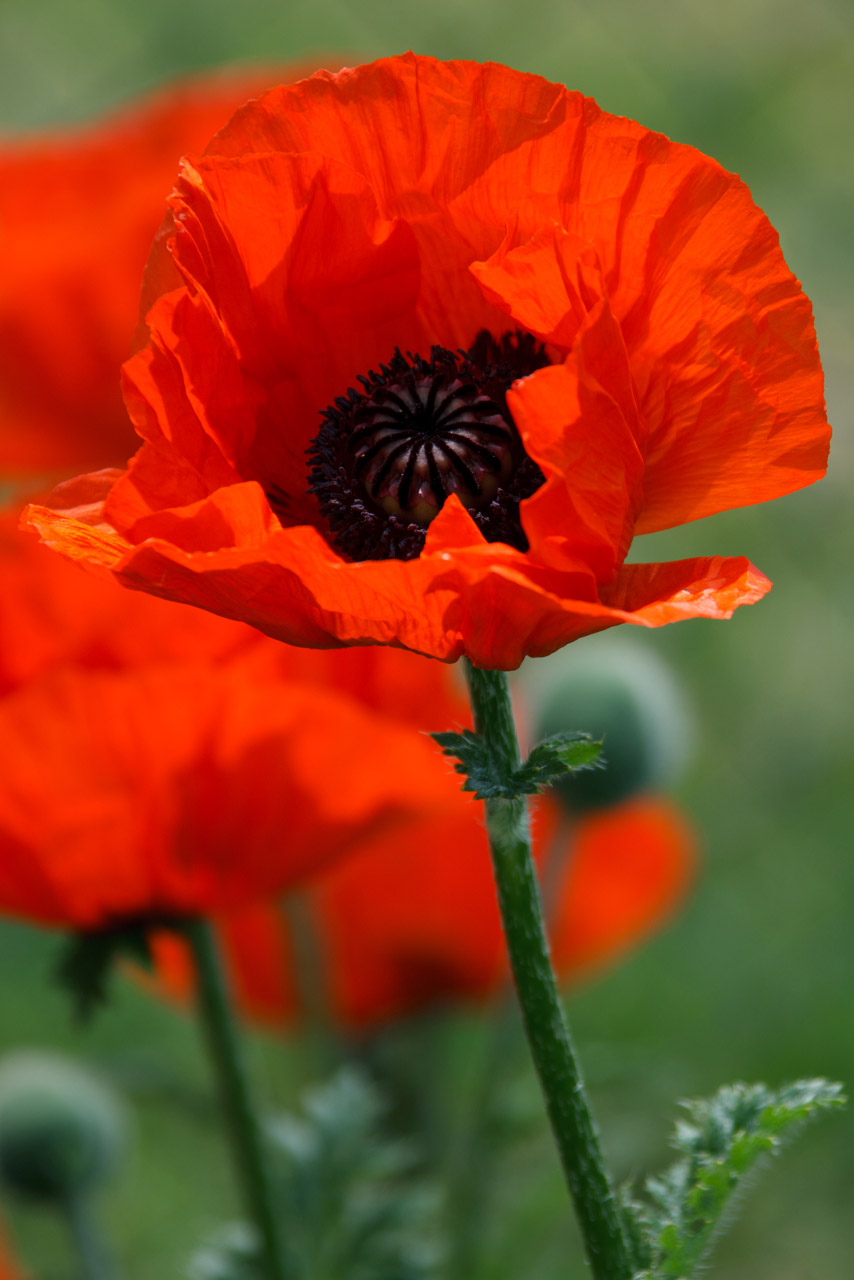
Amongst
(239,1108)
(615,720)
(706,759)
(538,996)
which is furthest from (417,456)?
(706,759)

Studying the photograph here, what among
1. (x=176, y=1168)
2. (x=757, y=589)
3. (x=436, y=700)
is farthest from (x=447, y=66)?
(x=176, y=1168)

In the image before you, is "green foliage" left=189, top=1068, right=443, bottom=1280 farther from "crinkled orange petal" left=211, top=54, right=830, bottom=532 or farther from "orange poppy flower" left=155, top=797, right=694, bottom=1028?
"crinkled orange petal" left=211, top=54, right=830, bottom=532

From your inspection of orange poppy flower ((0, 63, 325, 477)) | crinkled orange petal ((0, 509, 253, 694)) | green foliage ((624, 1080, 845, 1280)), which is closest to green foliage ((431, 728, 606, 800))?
green foliage ((624, 1080, 845, 1280))

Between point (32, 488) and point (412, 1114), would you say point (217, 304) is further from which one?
point (412, 1114)

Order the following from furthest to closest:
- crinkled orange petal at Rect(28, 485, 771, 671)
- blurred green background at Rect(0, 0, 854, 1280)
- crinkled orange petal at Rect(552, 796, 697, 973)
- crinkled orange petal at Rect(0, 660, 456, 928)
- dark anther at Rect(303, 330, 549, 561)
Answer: blurred green background at Rect(0, 0, 854, 1280) < crinkled orange petal at Rect(552, 796, 697, 973) < crinkled orange petal at Rect(0, 660, 456, 928) < dark anther at Rect(303, 330, 549, 561) < crinkled orange petal at Rect(28, 485, 771, 671)

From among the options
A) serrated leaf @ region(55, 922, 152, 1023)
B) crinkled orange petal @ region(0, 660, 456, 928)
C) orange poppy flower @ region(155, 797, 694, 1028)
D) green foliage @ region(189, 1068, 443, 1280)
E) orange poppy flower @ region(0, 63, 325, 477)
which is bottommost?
green foliage @ region(189, 1068, 443, 1280)

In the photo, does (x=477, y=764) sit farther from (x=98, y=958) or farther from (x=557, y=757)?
(x=98, y=958)

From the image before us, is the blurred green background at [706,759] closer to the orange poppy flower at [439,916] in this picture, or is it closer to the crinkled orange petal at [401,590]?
the orange poppy flower at [439,916]
